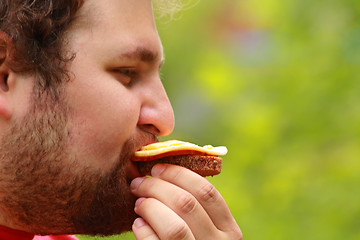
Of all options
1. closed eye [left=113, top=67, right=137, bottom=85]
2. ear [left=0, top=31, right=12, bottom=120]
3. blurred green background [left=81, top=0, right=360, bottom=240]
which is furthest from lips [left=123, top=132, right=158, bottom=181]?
blurred green background [left=81, top=0, right=360, bottom=240]

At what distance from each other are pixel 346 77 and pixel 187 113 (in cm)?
601

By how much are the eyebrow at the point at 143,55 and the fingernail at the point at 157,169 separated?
429 mm

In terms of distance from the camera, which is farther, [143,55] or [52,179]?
[143,55]

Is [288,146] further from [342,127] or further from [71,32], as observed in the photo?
[71,32]

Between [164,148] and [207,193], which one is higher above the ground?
[164,148]

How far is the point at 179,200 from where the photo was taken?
2121 mm

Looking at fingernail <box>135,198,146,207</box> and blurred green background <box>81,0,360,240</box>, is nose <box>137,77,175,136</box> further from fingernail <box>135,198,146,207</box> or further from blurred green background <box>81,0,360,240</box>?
blurred green background <box>81,0,360,240</box>

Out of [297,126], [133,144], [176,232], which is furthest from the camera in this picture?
[297,126]

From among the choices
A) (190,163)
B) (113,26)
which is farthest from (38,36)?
(190,163)

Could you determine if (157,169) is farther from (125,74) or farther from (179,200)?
(125,74)

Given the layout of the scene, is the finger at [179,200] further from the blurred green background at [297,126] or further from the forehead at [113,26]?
the blurred green background at [297,126]

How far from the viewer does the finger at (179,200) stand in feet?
6.98

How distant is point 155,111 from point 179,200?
374 mm

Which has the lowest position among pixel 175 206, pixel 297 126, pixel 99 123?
pixel 297 126
